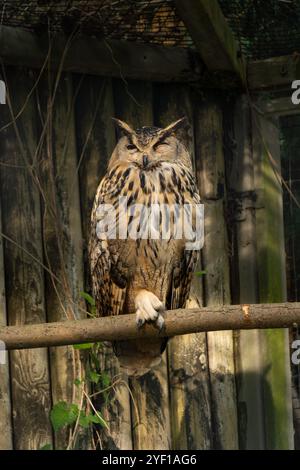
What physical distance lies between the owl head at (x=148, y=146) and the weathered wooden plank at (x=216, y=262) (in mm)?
668

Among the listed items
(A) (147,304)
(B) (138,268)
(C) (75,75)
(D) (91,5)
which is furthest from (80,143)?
(A) (147,304)

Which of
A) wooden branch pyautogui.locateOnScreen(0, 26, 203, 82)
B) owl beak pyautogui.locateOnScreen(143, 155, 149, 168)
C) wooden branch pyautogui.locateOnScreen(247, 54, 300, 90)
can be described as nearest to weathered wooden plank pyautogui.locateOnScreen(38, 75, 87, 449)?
wooden branch pyautogui.locateOnScreen(0, 26, 203, 82)

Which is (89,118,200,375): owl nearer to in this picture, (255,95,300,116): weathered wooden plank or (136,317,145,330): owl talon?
(136,317,145,330): owl talon

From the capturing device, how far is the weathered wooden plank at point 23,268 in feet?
9.66

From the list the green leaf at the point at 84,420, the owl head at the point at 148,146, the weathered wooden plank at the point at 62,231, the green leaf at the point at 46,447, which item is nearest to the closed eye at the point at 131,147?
the owl head at the point at 148,146

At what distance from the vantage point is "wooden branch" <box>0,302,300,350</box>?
7.28ft

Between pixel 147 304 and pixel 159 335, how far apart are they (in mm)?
116

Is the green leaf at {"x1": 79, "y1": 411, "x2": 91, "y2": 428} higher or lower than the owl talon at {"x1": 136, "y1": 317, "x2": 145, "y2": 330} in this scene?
lower

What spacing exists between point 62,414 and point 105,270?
1.99ft

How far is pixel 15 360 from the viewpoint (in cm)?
295

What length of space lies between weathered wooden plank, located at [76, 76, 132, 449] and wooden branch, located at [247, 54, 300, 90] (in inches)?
25.0

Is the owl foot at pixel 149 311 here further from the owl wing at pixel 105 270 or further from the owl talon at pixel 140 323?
the owl wing at pixel 105 270

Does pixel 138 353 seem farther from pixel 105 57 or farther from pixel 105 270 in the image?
pixel 105 57
